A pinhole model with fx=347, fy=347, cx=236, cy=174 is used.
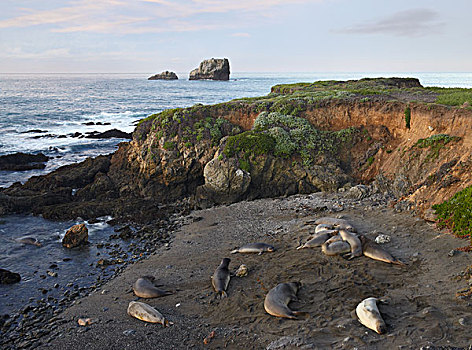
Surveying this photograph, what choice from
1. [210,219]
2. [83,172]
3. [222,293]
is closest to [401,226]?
[222,293]

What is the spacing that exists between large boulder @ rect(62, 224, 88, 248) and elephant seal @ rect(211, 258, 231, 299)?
24.3ft

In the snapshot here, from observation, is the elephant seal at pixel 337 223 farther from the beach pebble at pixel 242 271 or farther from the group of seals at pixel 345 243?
the beach pebble at pixel 242 271

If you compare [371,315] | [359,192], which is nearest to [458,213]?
[359,192]

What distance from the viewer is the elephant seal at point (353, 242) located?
11.7 meters

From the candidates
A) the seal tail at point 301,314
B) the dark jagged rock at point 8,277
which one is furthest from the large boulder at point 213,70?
the seal tail at point 301,314

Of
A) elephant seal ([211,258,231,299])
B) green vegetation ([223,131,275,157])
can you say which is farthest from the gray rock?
elephant seal ([211,258,231,299])

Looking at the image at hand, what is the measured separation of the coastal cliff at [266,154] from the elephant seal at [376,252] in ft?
17.5

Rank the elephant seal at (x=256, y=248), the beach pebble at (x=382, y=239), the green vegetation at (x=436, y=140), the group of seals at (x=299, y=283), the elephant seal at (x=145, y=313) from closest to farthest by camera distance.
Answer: the group of seals at (x=299, y=283) < the elephant seal at (x=145, y=313) < the beach pebble at (x=382, y=239) < the elephant seal at (x=256, y=248) < the green vegetation at (x=436, y=140)

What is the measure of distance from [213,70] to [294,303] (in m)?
156

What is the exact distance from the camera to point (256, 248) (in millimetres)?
13305

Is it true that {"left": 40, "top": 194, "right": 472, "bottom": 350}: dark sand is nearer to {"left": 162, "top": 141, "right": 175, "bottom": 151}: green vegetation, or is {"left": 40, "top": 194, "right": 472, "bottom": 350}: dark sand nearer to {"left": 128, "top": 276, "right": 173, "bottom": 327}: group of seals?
A: {"left": 128, "top": 276, "right": 173, "bottom": 327}: group of seals

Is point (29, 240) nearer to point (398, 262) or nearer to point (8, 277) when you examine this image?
point (8, 277)

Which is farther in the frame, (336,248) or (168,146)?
(168,146)

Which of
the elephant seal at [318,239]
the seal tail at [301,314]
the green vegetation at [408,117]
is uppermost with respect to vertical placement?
the green vegetation at [408,117]
